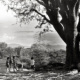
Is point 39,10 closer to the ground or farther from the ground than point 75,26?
farther from the ground

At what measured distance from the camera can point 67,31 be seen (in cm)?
2320

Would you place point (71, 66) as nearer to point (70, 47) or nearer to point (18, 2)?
point (70, 47)

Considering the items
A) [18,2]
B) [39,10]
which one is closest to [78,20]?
[39,10]

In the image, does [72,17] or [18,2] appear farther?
[18,2]

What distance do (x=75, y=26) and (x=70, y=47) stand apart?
2298mm

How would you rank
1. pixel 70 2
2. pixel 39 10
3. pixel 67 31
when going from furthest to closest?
1. pixel 39 10
2. pixel 67 31
3. pixel 70 2

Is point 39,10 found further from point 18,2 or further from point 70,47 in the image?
point 70,47

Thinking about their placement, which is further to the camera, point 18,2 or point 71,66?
point 18,2

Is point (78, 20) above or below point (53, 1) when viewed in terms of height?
below

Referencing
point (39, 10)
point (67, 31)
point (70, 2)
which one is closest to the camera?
point (70, 2)

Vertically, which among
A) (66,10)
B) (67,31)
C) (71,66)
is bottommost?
(71,66)

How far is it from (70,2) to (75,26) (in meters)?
2.65

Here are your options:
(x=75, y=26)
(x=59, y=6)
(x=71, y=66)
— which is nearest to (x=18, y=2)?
(x=59, y=6)

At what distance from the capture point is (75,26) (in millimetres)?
22844
